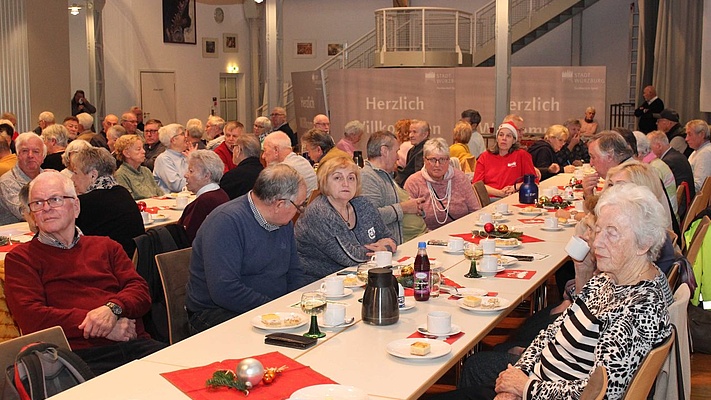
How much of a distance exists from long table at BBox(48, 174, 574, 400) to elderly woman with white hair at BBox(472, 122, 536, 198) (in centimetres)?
413

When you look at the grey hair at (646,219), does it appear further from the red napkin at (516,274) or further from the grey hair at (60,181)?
the grey hair at (60,181)

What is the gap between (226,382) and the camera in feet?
8.02

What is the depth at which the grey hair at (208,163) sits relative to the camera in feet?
18.0

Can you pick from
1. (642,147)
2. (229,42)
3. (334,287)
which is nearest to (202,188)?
(334,287)

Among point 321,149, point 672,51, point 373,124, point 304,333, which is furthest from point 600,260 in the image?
point 672,51

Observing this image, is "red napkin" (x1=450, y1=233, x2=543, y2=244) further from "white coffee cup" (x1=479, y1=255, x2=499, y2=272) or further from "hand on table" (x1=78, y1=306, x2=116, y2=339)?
"hand on table" (x1=78, y1=306, x2=116, y2=339)

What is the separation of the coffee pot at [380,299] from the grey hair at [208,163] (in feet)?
8.56

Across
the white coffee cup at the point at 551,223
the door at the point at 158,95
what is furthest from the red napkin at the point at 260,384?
the door at the point at 158,95

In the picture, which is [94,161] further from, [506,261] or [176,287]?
[506,261]

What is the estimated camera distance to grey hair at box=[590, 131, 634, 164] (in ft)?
18.5

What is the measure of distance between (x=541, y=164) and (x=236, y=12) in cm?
1226

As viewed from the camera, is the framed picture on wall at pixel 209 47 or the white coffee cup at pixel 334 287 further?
the framed picture on wall at pixel 209 47

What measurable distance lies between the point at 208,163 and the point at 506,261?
87.1 inches

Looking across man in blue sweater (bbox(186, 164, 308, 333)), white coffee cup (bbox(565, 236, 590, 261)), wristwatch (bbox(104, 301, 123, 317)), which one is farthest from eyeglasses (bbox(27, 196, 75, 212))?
white coffee cup (bbox(565, 236, 590, 261))
